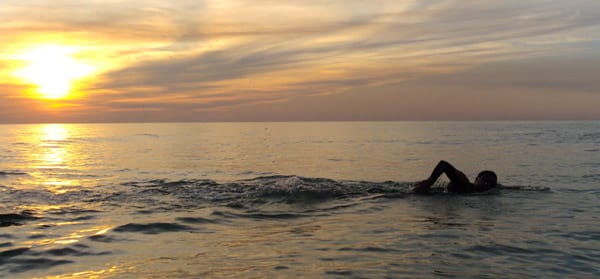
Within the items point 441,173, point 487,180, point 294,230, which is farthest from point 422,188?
point 294,230

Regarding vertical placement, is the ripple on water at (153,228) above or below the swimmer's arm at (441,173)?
below

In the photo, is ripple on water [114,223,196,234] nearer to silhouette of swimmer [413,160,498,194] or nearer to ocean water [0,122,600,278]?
ocean water [0,122,600,278]

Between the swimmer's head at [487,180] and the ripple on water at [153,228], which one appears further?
the swimmer's head at [487,180]

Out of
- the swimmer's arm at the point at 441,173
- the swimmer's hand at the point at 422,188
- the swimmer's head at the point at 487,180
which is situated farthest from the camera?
the swimmer's head at the point at 487,180

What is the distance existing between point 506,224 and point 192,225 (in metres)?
7.72

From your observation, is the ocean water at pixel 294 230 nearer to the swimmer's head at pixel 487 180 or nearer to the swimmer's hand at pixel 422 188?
the swimmer's hand at pixel 422 188

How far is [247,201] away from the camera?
54.2 ft

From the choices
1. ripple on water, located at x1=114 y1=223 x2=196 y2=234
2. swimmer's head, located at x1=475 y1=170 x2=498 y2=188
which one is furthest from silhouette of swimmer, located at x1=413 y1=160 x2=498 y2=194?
ripple on water, located at x1=114 y1=223 x2=196 y2=234

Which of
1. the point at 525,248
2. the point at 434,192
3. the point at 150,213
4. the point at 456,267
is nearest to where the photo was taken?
the point at 456,267

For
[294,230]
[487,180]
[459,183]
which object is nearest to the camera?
[294,230]

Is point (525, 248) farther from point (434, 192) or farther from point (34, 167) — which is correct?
point (34, 167)

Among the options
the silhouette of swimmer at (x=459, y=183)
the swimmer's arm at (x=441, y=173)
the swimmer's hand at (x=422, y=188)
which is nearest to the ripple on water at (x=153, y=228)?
the swimmer's arm at (x=441, y=173)

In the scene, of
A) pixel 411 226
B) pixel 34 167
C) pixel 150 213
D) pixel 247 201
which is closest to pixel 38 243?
pixel 150 213

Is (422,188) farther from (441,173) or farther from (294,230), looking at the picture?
(294,230)
